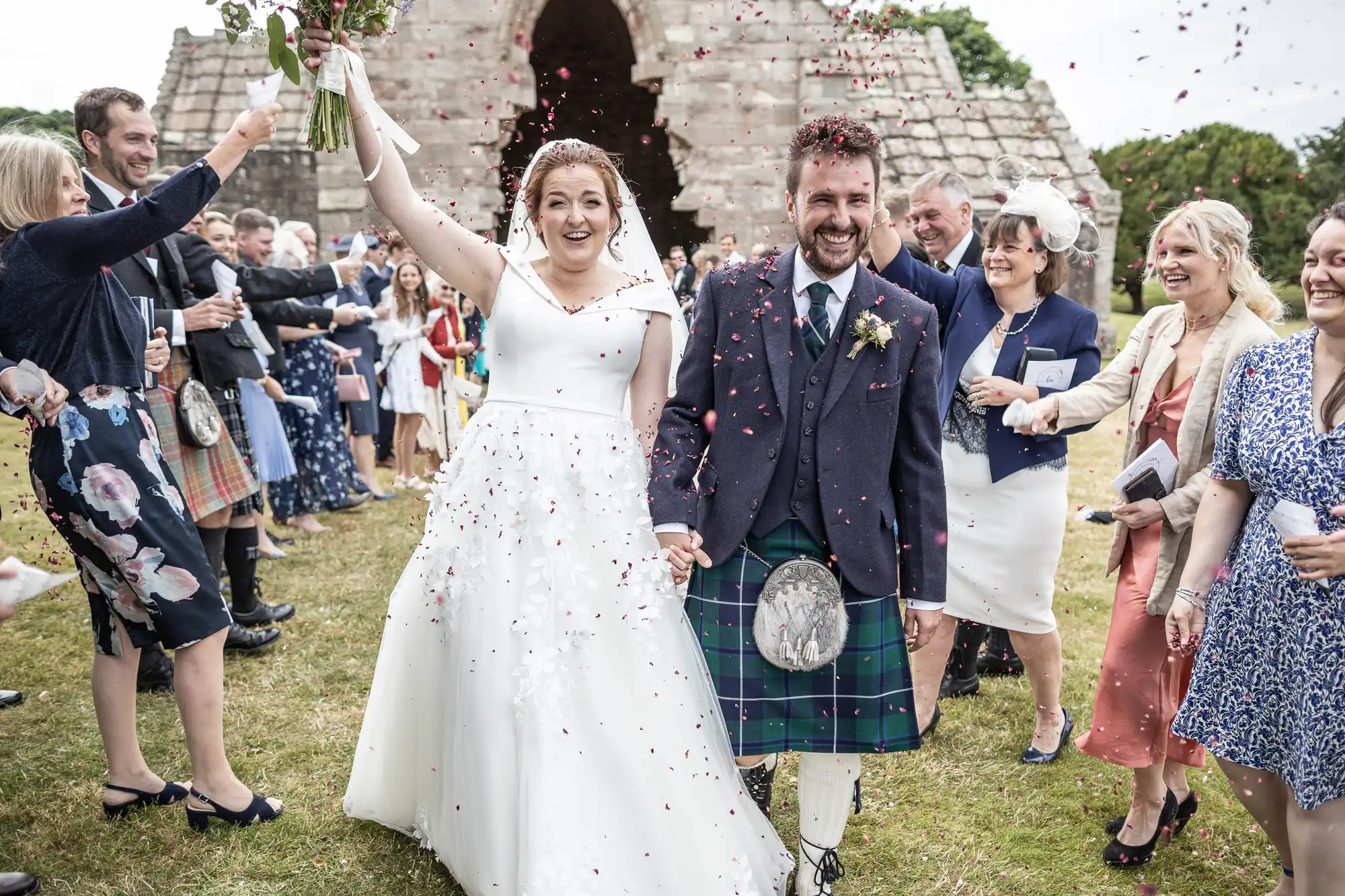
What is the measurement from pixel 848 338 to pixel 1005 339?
1473 millimetres

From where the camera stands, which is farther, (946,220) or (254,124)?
(946,220)

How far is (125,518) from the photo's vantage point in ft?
10.1

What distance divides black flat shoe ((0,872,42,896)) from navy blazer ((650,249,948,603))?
91.9 inches

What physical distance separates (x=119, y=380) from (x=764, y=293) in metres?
2.13

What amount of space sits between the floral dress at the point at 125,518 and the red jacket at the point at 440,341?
6076mm

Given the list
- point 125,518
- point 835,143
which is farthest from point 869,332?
point 125,518

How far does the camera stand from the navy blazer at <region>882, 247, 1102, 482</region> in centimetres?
382

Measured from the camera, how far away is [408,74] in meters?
12.8

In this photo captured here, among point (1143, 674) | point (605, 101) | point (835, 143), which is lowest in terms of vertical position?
point (1143, 674)

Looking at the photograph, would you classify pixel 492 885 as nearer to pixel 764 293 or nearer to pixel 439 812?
pixel 439 812

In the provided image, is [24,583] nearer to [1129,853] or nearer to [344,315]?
[1129,853]

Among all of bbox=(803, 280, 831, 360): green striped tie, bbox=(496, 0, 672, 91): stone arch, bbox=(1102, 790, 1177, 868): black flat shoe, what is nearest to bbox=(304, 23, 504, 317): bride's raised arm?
bbox=(803, 280, 831, 360): green striped tie

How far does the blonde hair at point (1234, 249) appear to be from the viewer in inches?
124

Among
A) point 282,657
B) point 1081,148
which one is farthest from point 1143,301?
point 282,657
